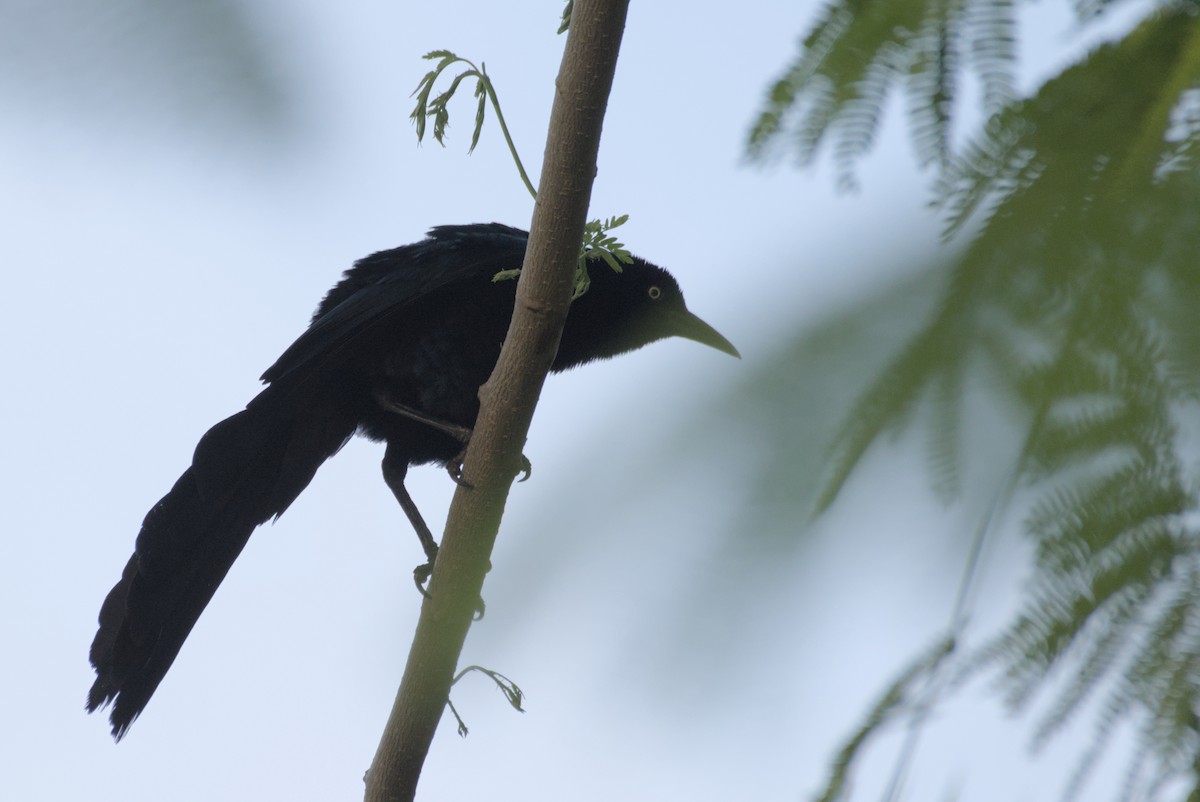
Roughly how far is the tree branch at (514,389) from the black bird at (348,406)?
33.5 inches

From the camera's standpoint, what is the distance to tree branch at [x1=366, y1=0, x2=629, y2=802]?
214 cm

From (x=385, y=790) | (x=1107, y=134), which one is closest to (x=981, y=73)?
(x=1107, y=134)

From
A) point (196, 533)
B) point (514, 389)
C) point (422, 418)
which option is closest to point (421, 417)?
point (422, 418)

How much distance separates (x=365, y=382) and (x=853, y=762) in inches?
148

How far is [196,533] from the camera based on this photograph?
12.8 feet

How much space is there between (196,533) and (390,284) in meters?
1.16

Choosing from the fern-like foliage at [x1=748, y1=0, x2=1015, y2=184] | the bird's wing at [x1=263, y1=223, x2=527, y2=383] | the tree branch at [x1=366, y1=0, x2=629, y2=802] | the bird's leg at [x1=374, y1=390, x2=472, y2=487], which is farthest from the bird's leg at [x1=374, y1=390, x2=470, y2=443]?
the fern-like foliage at [x1=748, y1=0, x2=1015, y2=184]

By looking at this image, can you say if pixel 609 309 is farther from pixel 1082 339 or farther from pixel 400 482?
pixel 1082 339

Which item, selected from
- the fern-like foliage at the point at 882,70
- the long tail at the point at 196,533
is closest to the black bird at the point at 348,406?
the long tail at the point at 196,533

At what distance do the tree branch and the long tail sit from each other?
41.4 inches

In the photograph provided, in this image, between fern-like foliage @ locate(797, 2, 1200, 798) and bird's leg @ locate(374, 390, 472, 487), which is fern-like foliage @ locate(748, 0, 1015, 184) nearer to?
fern-like foliage @ locate(797, 2, 1200, 798)

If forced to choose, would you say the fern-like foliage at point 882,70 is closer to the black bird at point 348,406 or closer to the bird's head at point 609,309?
the black bird at point 348,406

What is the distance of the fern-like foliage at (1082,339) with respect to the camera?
0.64m

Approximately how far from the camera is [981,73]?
89cm
